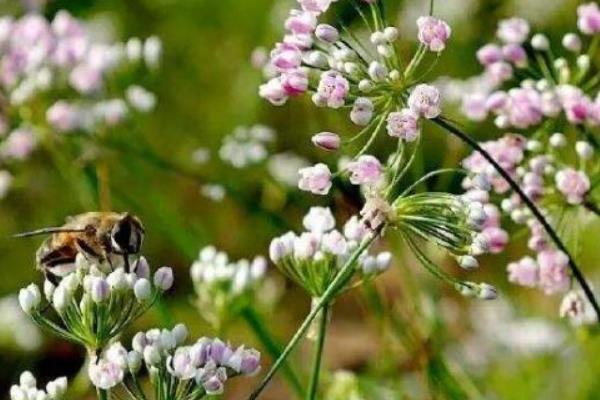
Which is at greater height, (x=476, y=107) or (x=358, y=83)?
(x=358, y=83)

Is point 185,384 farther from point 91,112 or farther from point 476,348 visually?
point 476,348

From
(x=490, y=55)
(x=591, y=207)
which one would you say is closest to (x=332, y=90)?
(x=591, y=207)

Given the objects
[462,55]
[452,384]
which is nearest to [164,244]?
[462,55]

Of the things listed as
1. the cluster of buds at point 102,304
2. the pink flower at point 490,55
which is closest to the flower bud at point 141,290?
the cluster of buds at point 102,304

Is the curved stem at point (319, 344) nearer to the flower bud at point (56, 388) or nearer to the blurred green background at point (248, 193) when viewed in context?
the flower bud at point (56, 388)

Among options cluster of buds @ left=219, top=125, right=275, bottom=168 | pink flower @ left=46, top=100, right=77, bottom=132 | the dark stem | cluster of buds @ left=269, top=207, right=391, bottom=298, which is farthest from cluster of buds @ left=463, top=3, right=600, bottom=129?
pink flower @ left=46, top=100, right=77, bottom=132

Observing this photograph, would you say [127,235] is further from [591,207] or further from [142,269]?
[591,207]

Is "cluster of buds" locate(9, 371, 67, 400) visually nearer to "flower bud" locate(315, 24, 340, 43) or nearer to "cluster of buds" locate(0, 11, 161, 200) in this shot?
"flower bud" locate(315, 24, 340, 43)
